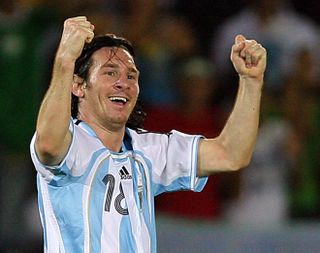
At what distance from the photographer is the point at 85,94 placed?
4.56 metres

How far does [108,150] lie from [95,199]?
0.79 feet

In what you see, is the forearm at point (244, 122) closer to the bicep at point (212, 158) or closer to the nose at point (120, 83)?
the bicep at point (212, 158)

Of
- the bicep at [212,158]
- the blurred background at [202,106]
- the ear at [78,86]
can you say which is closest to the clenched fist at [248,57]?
the bicep at [212,158]

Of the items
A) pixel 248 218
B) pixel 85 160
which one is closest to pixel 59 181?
pixel 85 160

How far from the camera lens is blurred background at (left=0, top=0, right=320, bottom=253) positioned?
257 inches

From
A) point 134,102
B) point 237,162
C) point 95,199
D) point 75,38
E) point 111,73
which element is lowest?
point 95,199

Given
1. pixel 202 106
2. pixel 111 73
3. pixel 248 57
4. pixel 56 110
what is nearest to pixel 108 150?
pixel 111 73

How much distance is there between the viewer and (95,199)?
14.0 ft

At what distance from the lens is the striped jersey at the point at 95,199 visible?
13.9 ft

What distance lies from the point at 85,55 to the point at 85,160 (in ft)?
1.76

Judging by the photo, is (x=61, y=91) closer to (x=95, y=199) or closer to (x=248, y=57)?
(x=95, y=199)

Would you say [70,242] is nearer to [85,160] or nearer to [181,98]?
[85,160]

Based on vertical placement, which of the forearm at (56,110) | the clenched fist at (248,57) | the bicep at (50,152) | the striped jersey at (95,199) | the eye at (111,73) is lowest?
the striped jersey at (95,199)

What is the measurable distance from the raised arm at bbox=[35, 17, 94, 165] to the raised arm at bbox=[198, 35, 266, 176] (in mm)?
746
